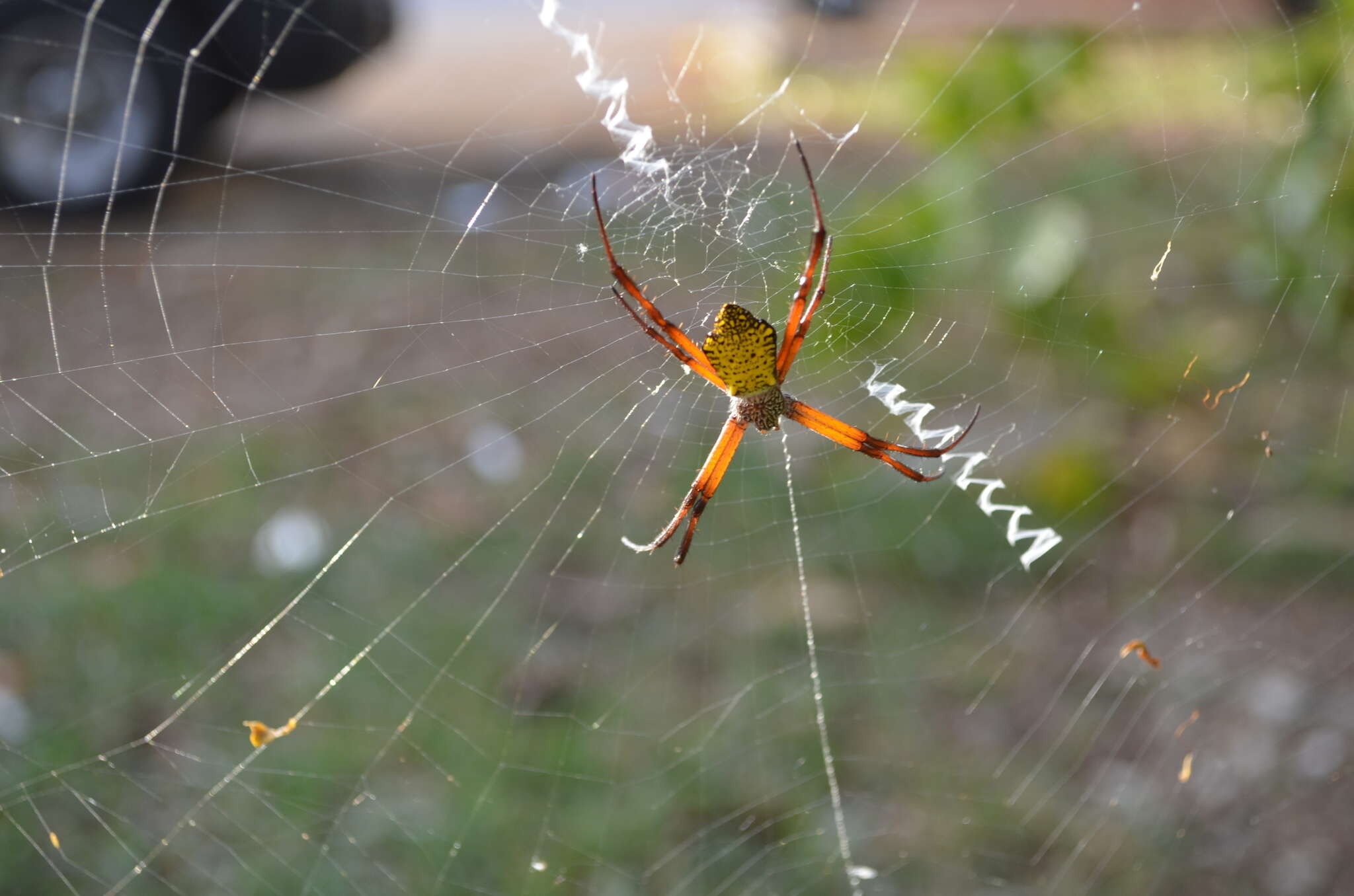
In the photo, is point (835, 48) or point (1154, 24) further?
point (835, 48)

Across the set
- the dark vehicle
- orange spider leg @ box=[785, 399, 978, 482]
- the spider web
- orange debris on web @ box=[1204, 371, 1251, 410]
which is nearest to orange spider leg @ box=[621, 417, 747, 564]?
orange spider leg @ box=[785, 399, 978, 482]

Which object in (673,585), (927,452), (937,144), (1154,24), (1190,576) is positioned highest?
(1154,24)

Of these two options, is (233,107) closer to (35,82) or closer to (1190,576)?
(35,82)

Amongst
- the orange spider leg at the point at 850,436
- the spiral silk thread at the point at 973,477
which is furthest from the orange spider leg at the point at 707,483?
the spiral silk thread at the point at 973,477

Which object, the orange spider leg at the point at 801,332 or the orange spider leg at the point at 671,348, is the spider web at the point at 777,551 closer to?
the orange spider leg at the point at 801,332

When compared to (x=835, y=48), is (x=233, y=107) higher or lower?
lower

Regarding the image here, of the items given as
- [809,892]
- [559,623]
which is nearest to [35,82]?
[559,623]
